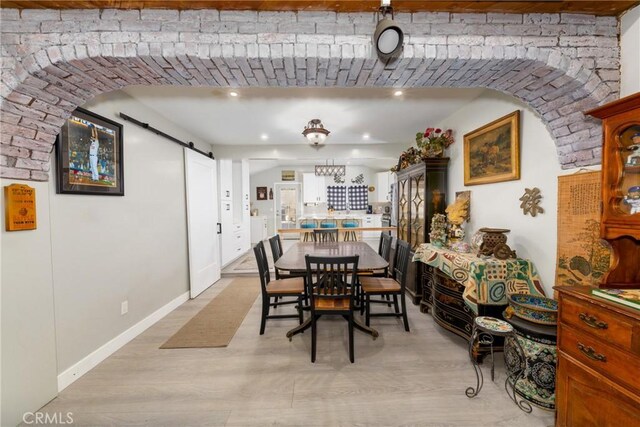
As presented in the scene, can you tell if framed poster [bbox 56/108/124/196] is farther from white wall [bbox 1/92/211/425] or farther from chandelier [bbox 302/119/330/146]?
chandelier [bbox 302/119/330/146]

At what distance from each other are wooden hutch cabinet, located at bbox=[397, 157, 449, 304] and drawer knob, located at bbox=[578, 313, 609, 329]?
1.79 m

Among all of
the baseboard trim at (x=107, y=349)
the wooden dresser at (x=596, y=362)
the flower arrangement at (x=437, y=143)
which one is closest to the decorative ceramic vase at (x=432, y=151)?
the flower arrangement at (x=437, y=143)

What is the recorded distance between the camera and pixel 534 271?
1.88m

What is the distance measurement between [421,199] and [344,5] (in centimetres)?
239

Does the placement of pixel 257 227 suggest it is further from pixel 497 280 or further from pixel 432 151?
pixel 497 280

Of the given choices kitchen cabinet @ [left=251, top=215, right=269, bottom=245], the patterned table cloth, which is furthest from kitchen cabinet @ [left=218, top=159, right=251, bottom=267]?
the patterned table cloth

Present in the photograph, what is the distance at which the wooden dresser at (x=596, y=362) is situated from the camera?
969mm

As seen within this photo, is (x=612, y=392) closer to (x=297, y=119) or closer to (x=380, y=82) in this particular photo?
(x=380, y=82)

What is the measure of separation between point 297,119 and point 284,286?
2.03 metres

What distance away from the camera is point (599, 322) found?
3.50ft

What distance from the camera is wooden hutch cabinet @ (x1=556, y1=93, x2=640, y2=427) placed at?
99cm

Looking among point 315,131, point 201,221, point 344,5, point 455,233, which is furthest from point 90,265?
point 455,233

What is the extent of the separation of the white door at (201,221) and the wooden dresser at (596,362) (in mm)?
3737

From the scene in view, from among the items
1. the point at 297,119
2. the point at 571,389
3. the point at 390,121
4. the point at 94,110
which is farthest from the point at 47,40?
the point at 571,389
